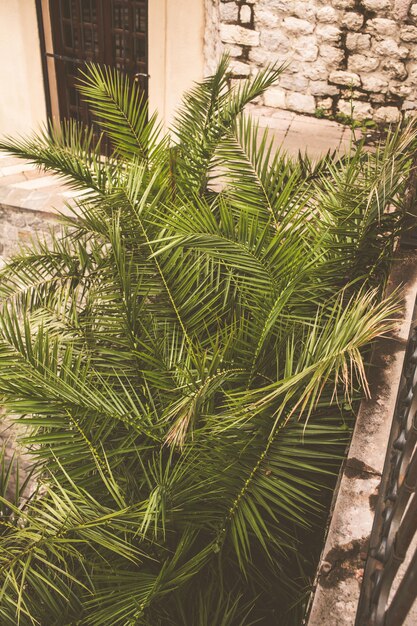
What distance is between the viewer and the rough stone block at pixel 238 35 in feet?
16.6

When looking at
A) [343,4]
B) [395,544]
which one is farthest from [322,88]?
[395,544]

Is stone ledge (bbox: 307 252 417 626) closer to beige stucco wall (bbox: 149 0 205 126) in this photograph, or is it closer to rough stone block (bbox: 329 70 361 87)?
rough stone block (bbox: 329 70 361 87)

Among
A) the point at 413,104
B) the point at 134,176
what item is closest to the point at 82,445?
Answer: the point at 134,176

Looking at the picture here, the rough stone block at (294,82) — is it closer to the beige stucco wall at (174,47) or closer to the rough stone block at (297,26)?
the rough stone block at (297,26)

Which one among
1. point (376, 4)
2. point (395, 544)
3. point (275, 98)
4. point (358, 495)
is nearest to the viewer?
point (395, 544)

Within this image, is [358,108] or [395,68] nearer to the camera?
[395,68]

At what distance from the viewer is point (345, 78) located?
5059 mm

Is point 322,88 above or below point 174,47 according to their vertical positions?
below

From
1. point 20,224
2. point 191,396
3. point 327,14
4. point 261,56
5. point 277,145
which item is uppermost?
point 327,14

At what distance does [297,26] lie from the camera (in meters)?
4.96

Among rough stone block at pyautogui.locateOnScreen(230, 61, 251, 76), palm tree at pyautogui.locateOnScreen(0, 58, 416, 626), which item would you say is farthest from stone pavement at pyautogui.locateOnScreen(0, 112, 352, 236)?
palm tree at pyautogui.locateOnScreen(0, 58, 416, 626)

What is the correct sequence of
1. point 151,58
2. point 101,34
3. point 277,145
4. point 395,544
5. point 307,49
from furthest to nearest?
point 101,34
point 151,58
point 307,49
point 277,145
point 395,544

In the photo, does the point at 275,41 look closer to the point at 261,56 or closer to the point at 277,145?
the point at 261,56

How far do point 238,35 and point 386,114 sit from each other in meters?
1.44
